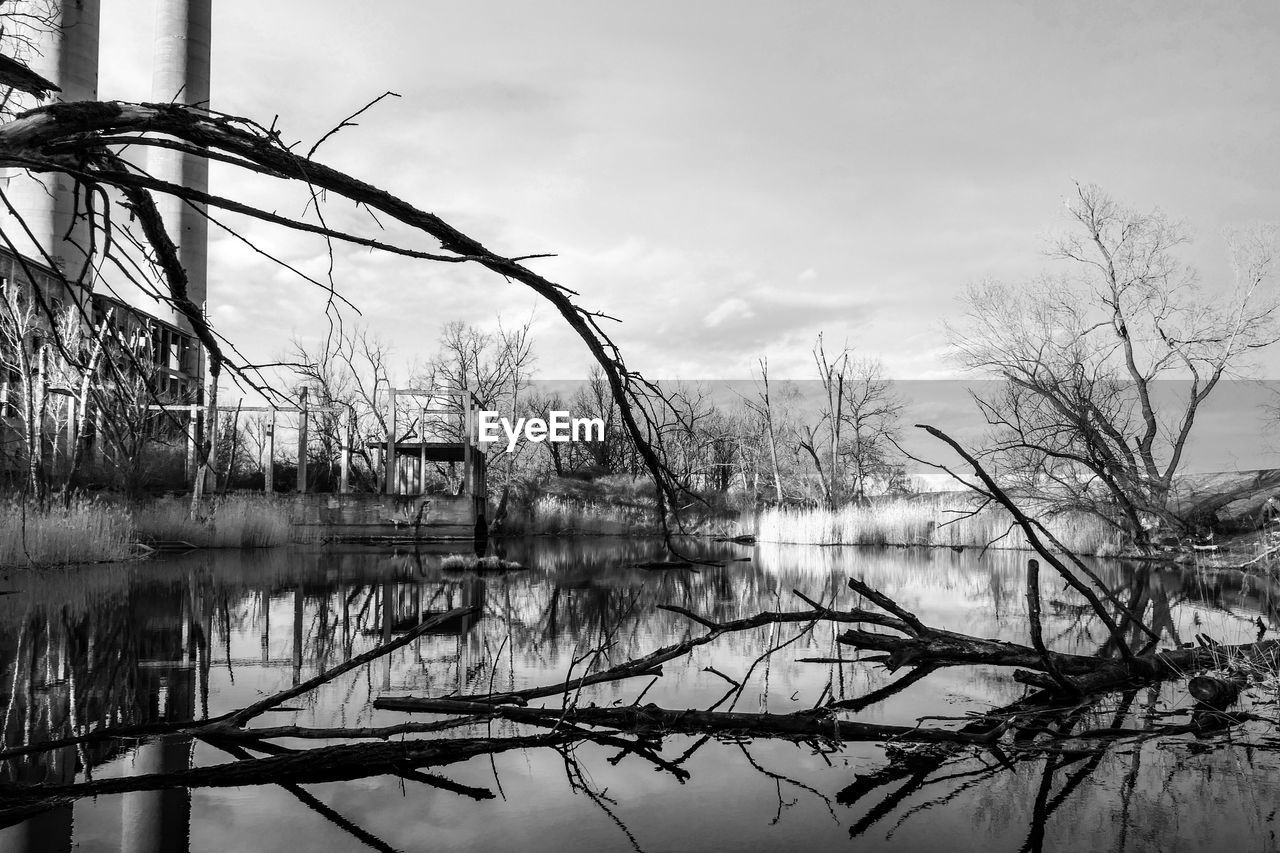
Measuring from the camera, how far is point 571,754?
145 inches

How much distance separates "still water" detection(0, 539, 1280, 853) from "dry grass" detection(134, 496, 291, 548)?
868cm

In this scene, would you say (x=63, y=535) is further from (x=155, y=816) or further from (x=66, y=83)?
(x=66, y=83)

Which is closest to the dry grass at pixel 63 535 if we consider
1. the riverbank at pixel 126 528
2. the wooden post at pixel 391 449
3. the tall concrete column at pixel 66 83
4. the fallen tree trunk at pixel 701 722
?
the riverbank at pixel 126 528

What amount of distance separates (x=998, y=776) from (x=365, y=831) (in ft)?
7.65

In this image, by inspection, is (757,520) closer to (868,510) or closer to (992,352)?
(868,510)

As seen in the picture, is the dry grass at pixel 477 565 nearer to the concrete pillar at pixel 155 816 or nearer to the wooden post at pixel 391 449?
the wooden post at pixel 391 449

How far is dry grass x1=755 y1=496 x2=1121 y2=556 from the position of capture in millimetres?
20703

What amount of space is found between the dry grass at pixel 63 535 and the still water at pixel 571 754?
252cm

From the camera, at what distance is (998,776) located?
3.40m

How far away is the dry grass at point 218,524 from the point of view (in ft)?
59.6

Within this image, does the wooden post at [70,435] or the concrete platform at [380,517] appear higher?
the wooden post at [70,435]

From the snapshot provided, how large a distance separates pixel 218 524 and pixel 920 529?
16.7m

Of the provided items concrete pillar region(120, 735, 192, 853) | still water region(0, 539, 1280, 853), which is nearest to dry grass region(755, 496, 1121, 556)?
still water region(0, 539, 1280, 853)

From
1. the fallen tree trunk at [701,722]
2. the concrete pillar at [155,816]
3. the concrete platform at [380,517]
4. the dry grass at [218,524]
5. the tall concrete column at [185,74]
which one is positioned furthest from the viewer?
the tall concrete column at [185,74]
